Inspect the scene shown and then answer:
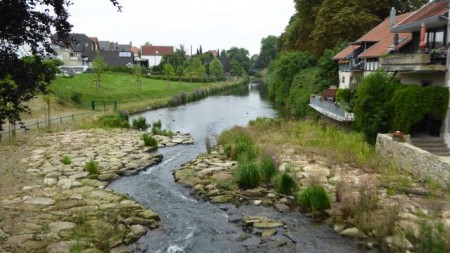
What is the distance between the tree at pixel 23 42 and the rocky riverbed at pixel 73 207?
144 inches

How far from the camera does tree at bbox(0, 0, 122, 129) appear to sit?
815 centimetres

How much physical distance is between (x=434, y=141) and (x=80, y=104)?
38182mm

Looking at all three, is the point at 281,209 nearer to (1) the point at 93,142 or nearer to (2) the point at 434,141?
(2) the point at 434,141

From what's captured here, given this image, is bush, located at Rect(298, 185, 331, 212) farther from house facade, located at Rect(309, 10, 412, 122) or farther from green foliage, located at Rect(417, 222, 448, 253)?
house facade, located at Rect(309, 10, 412, 122)

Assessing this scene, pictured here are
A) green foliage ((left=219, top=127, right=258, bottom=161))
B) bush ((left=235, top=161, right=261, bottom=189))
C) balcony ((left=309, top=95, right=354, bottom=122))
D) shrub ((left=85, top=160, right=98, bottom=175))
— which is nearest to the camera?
bush ((left=235, top=161, right=261, bottom=189))

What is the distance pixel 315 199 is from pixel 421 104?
9.14 m

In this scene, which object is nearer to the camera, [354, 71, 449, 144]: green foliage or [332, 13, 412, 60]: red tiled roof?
[354, 71, 449, 144]: green foliage

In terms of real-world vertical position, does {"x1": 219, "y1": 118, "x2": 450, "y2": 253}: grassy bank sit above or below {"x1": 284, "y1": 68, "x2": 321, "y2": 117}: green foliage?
below

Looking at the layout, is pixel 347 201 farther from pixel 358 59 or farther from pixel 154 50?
pixel 154 50

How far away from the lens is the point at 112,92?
55906mm

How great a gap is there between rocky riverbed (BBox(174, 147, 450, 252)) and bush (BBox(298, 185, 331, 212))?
31 centimetres

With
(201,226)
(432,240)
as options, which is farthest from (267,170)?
(432,240)

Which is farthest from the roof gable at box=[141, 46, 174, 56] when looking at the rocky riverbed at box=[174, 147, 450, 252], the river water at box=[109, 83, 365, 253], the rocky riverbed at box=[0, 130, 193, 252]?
the rocky riverbed at box=[174, 147, 450, 252]

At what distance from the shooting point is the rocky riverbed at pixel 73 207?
10.8 meters
